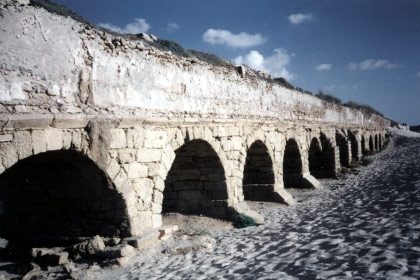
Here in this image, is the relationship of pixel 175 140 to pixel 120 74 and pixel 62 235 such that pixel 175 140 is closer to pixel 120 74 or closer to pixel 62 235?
pixel 120 74

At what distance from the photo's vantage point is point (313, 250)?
4.48 meters

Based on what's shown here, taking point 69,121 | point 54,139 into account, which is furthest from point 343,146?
point 54,139

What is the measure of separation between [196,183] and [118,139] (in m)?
2.96

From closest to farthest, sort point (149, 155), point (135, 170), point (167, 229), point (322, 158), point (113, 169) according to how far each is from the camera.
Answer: point (113, 169), point (135, 170), point (149, 155), point (167, 229), point (322, 158)

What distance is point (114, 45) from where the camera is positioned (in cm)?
481

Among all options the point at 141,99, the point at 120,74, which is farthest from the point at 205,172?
the point at 120,74

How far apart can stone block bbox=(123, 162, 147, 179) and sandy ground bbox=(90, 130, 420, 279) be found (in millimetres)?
1204

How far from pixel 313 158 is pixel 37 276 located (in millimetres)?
12472

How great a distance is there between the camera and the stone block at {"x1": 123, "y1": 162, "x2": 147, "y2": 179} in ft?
15.8

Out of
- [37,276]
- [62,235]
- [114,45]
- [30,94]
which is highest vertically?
[114,45]

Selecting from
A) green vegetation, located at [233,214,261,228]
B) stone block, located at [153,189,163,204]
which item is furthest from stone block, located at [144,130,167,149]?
green vegetation, located at [233,214,261,228]

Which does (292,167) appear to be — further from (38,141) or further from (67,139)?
(38,141)

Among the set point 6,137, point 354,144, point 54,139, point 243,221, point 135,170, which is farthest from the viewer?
point 354,144

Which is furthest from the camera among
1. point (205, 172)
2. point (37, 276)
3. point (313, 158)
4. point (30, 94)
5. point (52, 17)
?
point (313, 158)
